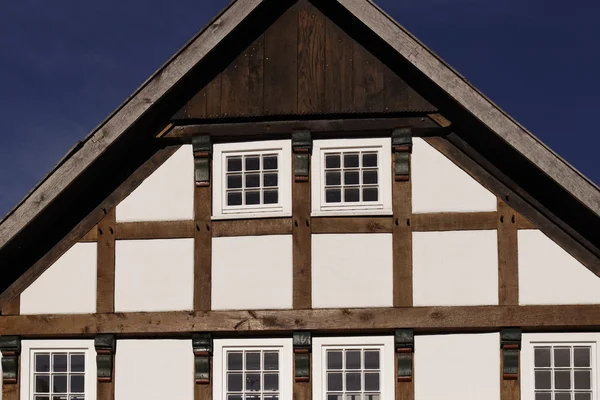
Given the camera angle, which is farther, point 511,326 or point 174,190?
point 174,190

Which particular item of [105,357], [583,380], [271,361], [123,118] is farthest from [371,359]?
[123,118]

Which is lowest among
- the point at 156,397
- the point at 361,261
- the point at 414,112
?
the point at 156,397

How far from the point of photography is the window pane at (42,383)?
44.4ft

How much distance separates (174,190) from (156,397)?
2659 mm

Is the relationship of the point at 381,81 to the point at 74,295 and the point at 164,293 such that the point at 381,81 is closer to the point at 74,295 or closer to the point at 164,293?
the point at 164,293

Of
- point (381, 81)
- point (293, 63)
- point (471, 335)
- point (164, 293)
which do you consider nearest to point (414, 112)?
point (381, 81)

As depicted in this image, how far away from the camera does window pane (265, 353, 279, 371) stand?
13180 mm

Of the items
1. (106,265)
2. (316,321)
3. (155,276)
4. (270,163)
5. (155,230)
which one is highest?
(270,163)

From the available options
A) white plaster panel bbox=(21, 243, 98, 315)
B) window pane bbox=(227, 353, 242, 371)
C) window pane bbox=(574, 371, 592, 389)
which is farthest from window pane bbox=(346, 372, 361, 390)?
white plaster panel bbox=(21, 243, 98, 315)

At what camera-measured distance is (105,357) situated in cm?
1332

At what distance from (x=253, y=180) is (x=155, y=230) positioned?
1423 mm

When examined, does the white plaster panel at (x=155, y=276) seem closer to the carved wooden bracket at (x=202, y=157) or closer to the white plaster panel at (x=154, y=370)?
the white plaster panel at (x=154, y=370)

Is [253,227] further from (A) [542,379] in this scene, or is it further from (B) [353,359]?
(A) [542,379]

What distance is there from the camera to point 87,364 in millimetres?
13438
